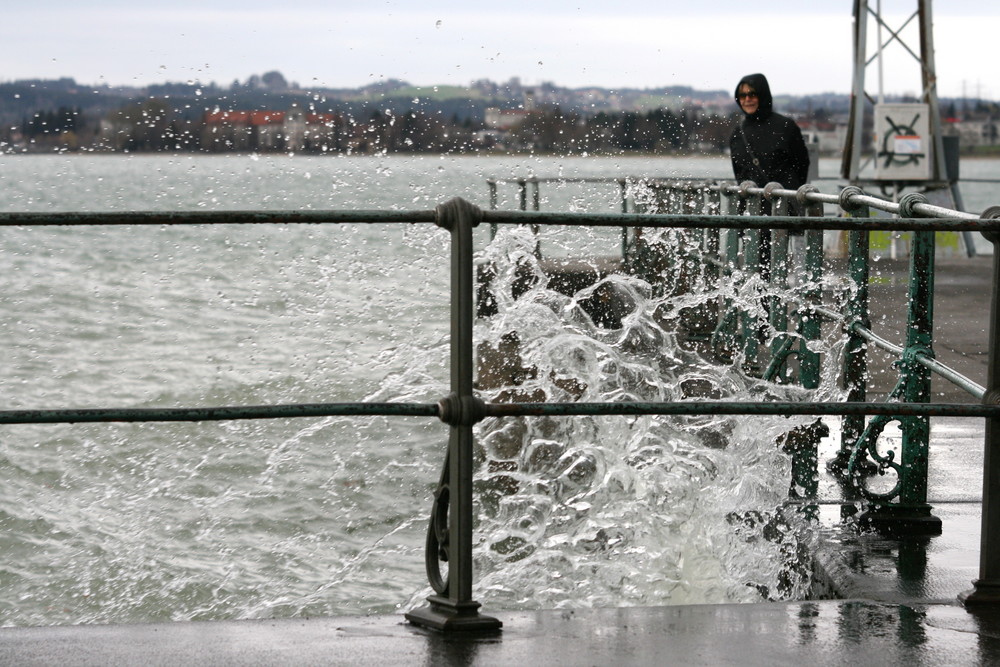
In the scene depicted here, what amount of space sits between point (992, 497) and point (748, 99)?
6627 mm

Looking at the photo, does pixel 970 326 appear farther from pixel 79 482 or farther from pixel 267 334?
pixel 267 334

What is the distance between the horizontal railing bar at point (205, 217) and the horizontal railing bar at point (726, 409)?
54 centimetres

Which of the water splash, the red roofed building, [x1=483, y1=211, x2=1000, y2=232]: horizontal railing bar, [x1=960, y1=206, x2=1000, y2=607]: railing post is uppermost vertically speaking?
the red roofed building

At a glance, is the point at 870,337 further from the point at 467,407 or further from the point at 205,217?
the point at 205,217

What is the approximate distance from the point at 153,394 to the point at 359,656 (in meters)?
13.7

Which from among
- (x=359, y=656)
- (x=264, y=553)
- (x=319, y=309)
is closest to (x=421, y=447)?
(x=264, y=553)

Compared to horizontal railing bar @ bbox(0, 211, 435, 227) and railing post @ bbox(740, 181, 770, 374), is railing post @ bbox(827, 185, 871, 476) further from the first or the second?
horizontal railing bar @ bbox(0, 211, 435, 227)

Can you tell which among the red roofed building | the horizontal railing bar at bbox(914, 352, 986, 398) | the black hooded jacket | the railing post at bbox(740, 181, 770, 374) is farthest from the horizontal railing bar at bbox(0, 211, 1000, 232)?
the red roofed building

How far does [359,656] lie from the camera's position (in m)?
3.16

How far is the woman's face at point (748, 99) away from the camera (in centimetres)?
991

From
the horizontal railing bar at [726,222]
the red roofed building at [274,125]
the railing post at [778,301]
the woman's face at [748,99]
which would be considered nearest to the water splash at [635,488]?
the railing post at [778,301]

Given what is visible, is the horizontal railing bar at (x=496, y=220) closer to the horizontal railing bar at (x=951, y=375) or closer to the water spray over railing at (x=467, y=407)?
the water spray over railing at (x=467, y=407)

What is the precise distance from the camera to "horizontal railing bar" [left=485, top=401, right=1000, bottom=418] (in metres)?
3.43

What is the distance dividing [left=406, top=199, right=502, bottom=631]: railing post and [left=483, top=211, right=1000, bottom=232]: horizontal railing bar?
0.09 m
